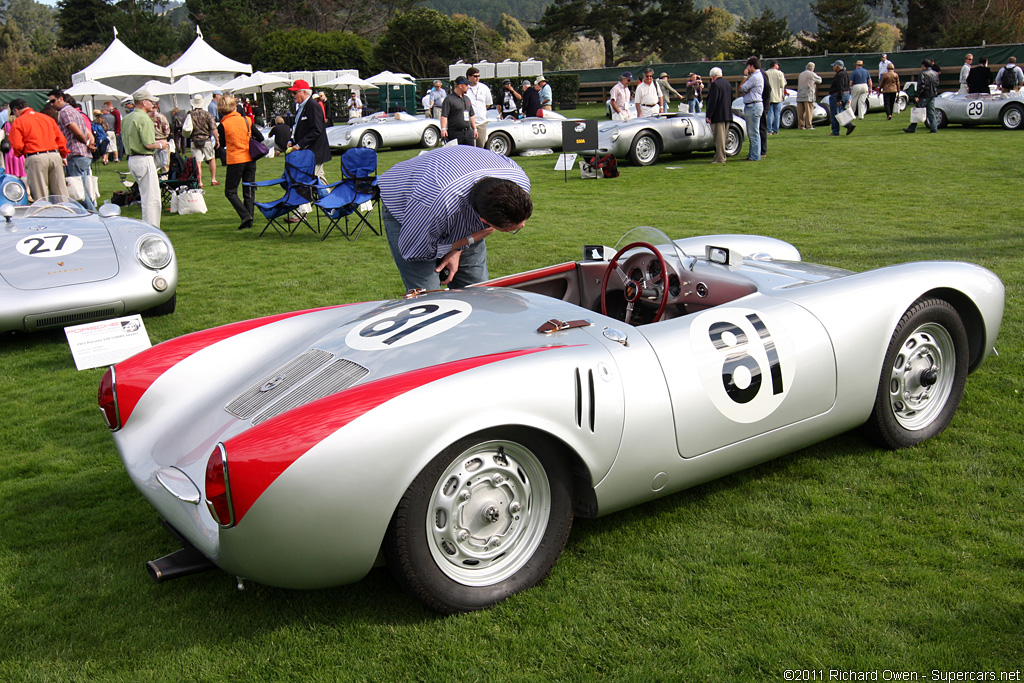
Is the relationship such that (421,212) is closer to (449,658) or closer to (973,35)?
(449,658)

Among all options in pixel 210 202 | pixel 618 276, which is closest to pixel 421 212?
pixel 618 276

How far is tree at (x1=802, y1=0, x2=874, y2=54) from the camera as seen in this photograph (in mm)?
48594

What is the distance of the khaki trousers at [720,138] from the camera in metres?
14.6

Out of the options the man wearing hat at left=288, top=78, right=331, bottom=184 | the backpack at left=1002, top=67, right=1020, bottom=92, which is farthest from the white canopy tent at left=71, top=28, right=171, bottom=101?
the backpack at left=1002, top=67, right=1020, bottom=92

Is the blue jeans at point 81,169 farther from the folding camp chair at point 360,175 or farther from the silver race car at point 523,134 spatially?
the silver race car at point 523,134

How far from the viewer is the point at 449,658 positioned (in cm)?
255

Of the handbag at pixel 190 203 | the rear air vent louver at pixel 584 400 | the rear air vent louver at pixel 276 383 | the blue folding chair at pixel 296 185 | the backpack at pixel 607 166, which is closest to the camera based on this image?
the rear air vent louver at pixel 584 400

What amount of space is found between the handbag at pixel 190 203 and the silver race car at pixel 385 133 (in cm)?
700

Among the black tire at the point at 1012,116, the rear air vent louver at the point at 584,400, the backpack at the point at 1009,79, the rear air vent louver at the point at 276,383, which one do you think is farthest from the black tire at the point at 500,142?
the rear air vent louver at the point at 584,400

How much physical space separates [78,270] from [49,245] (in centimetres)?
39

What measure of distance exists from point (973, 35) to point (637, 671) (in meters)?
47.4

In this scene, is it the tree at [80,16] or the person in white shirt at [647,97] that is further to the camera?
the tree at [80,16]

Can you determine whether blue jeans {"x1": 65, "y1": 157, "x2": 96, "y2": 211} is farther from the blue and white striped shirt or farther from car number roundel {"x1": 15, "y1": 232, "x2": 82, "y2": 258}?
the blue and white striped shirt

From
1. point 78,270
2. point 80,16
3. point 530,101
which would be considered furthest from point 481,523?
point 80,16
